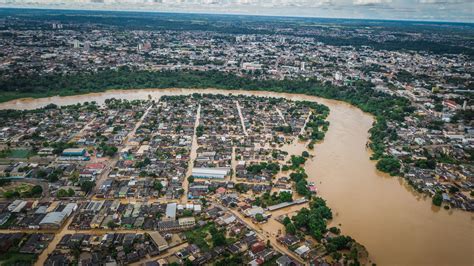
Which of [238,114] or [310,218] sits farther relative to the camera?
[238,114]

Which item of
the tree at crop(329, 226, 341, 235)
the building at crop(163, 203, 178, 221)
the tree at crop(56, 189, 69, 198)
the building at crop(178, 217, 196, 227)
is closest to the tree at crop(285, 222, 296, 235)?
the tree at crop(329, 226, 341, 235)

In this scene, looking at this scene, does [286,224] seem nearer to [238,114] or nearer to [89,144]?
[89,144]

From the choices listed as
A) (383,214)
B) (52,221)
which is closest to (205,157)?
(52,221)

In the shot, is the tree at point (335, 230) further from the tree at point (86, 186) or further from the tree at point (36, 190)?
the tree at point (36, 190)

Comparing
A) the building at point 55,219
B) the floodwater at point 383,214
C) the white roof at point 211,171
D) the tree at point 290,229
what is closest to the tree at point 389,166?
the floodwater at point 383,214

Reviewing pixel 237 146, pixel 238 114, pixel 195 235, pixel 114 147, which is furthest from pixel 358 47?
pixel 195 235

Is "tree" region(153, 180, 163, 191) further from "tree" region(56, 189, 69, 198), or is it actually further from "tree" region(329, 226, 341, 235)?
"tree" region(329, 226, 341, 235)
